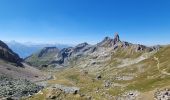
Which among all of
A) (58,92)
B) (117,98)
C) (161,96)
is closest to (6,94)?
(58,92)

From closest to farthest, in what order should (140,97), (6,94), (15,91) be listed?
(140,97) < (6,94) < (15,91)

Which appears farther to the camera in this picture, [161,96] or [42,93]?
[42,93]

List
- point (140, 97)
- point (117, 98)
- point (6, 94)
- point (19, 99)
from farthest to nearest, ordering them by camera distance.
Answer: point (6, 94) → point (19, 99) → point (117, 98) → point (140, 97)

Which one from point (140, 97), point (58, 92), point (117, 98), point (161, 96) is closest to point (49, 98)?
point (58, 92)

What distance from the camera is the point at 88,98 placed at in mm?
111062

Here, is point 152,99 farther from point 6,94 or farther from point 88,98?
point 6,94

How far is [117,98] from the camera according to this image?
118 metres

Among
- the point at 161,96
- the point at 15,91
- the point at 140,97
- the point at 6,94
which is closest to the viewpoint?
the point at 161,96

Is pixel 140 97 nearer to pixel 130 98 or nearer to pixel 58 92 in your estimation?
pixel 130 98

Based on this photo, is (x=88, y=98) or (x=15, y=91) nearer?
(x=88, y=98)

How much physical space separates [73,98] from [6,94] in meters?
49.7

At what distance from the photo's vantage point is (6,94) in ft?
483

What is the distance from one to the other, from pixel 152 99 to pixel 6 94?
7620 cm

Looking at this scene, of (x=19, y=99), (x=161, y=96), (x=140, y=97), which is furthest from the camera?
(x=19, y=99)
